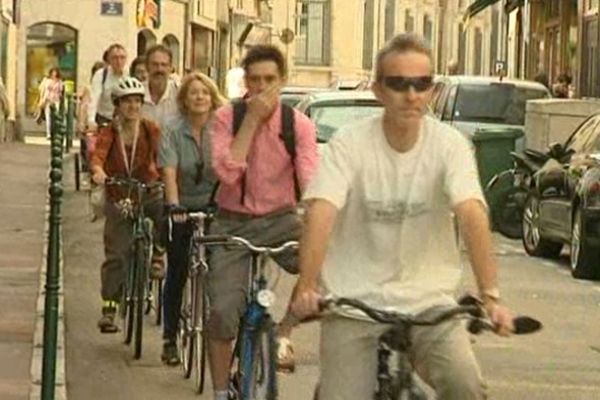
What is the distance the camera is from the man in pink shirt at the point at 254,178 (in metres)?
9.39

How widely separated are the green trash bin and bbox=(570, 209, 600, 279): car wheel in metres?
6.70

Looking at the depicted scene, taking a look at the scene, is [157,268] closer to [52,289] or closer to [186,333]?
[186,333]

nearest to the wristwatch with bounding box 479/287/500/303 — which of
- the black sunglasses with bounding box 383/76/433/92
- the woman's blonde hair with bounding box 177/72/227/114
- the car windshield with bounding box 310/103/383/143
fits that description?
the black sunglasses with bounding box 383/76/433/92

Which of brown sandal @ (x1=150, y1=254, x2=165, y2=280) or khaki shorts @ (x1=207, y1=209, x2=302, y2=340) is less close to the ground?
khaki shorts @ (x1=207, y1=209, x2=302, y2=340)

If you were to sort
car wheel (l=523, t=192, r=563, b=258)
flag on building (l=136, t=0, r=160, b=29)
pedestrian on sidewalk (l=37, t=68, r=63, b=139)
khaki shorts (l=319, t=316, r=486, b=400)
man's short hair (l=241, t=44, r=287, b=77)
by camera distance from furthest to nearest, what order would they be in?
flag on building (l=136, t=0, r=160, b=29) < pedestrian on sidewalk (l=37, t=68, r=63, b=139) < car wheel (l=523, t=192, r=563, b=258) < man's short hair (l=241, t=44, r=287, b=77) < khaki shorts (l=319, t=316, r=486, b=400)

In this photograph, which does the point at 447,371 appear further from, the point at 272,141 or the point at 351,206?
the point at 272,141

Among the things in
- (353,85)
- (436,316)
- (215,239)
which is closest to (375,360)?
(436,316)

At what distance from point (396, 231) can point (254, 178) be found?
2.90 m

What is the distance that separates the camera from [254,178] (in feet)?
31.6

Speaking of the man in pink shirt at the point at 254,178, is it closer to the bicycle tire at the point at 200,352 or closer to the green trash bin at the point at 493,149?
the bicycle tire at the point at 200,352

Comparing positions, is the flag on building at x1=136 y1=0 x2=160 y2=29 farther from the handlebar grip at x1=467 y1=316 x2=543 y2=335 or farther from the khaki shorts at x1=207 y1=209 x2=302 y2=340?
the handlebar grip at x1=467 y1=316 x2=543 y2=335

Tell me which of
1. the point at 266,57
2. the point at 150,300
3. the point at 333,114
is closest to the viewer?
the point at 266,57

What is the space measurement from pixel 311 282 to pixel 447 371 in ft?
1.77

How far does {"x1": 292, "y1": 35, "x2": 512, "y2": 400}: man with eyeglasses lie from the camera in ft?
21.9
